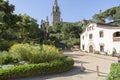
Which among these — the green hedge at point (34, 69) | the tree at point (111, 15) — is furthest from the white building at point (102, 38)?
the green hedge at point (34, 69)

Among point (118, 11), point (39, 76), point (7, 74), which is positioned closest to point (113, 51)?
point (118, 11)

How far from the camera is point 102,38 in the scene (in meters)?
35.1

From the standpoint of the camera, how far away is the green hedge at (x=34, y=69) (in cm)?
1187

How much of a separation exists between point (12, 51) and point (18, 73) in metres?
3.63

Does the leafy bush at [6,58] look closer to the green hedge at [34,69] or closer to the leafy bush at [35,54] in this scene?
the leafy bush at [35,54]

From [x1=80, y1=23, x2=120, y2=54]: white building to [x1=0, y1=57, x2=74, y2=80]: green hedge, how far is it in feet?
66.0

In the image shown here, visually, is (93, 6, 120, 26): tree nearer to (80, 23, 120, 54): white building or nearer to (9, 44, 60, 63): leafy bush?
(80, 23, 120, 54): white building

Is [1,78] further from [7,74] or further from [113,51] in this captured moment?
[113,51]

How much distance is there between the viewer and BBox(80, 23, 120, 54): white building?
32706mm

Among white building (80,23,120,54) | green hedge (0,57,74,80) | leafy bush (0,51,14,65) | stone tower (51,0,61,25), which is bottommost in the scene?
green hedge (0,57,74,80)

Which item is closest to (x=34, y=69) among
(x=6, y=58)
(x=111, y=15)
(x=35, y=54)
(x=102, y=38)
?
(x=35, y=54)

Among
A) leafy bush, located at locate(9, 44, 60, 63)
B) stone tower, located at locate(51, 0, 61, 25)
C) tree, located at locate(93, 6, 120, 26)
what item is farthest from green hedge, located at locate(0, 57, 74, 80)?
stone tower, located at locate(51, 0, 61, 25)

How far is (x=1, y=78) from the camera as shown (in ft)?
38.1

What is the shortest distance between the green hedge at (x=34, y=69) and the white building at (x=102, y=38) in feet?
66.0
